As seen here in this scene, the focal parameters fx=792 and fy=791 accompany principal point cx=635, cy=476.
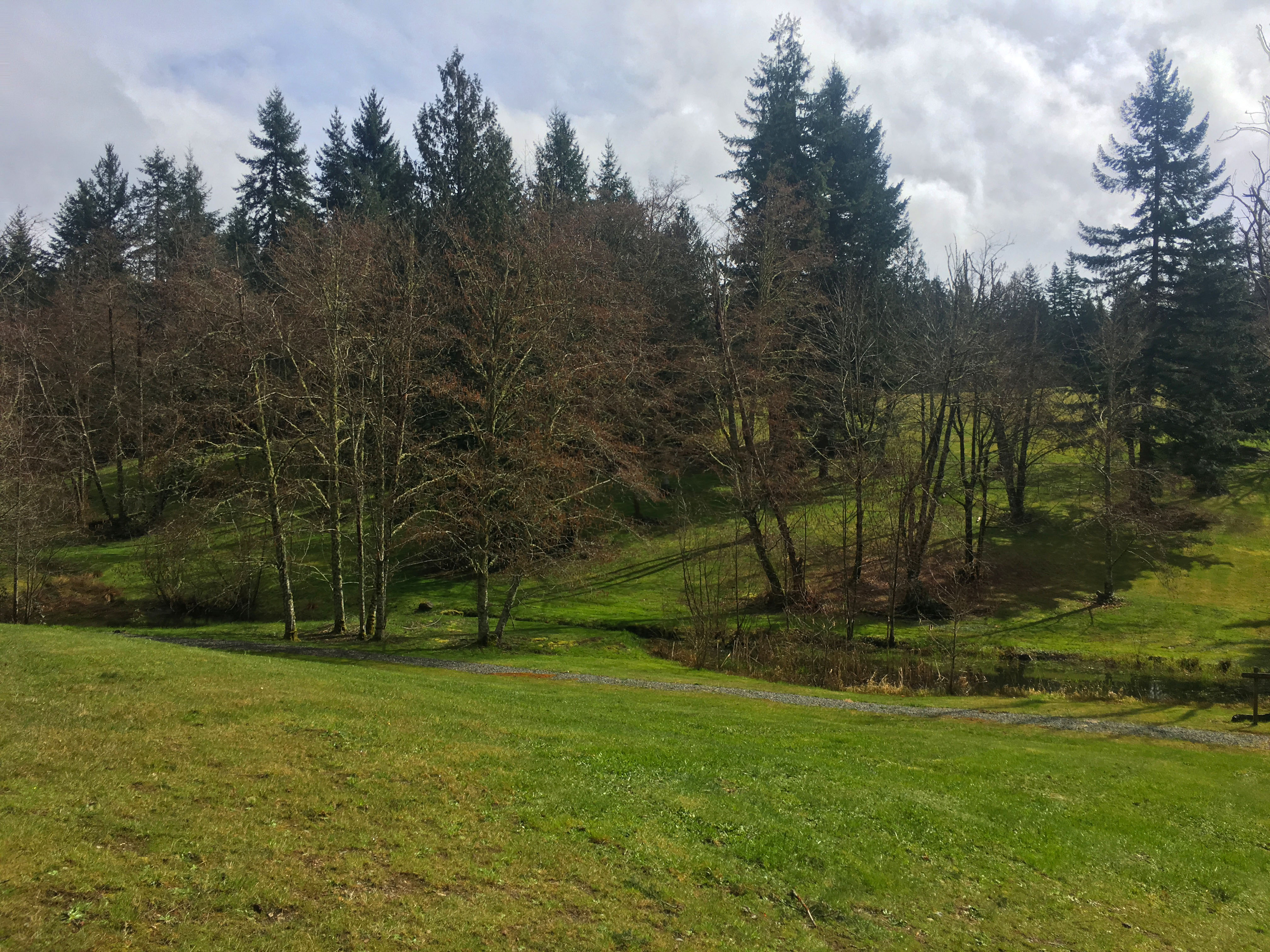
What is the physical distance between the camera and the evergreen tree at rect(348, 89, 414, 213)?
54.3 meters

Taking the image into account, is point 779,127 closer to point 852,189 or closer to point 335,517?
point 852,189

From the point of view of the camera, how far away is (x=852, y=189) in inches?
1922

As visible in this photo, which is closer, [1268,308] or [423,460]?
[1268,308]

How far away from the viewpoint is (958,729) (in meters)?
18.7

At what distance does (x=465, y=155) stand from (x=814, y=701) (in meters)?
35.8

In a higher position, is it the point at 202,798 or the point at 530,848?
the point at 202,798

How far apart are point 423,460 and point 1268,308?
25214 millimetres

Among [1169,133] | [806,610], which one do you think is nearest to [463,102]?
[806,610]

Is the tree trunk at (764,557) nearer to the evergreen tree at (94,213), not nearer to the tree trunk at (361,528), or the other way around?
the tree trunk at (361,528)

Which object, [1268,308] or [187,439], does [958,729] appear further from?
[187,439]

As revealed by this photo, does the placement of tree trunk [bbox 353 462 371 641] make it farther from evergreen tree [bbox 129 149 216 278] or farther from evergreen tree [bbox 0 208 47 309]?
evergreen tree [bbox 129 149 216 278]

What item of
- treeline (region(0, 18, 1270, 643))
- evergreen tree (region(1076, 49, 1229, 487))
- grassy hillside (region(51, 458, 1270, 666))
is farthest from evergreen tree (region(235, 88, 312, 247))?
evergreen tree (region(1076, 49, 1229, 487))

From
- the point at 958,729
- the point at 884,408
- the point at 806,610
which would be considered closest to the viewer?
the point at 958,729

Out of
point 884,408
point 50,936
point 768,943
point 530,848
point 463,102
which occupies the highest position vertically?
point 463,102
